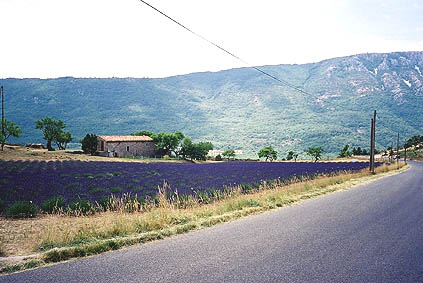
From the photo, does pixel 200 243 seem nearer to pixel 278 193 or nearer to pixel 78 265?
pixel 78 265

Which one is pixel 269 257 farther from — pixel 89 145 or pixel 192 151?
pixel 192 151

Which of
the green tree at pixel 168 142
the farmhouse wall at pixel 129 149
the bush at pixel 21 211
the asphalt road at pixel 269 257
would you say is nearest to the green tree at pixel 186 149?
the green tree at pixel 168 142

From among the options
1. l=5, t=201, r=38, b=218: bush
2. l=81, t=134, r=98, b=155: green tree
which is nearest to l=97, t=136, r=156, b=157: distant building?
l=81, t=134, r=98, b=155: green tree

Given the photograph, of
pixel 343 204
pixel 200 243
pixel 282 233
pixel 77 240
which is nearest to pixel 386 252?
pixel 282 233

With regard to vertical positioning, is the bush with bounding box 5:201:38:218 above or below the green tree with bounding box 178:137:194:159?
above

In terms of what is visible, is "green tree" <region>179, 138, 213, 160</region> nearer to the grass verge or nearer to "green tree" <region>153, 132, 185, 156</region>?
"green tree" <region>153, 132, 185, 156</region>

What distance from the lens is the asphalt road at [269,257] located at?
474 cm

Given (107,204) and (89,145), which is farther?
(89,145)

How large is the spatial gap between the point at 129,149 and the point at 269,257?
73.8m

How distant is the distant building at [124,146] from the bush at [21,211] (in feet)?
203

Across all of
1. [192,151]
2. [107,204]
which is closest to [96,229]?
[107,204]

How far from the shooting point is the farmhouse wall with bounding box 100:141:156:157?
72.4m

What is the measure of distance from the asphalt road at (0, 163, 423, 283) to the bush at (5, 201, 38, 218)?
536 cm

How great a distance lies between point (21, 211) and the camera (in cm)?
987
